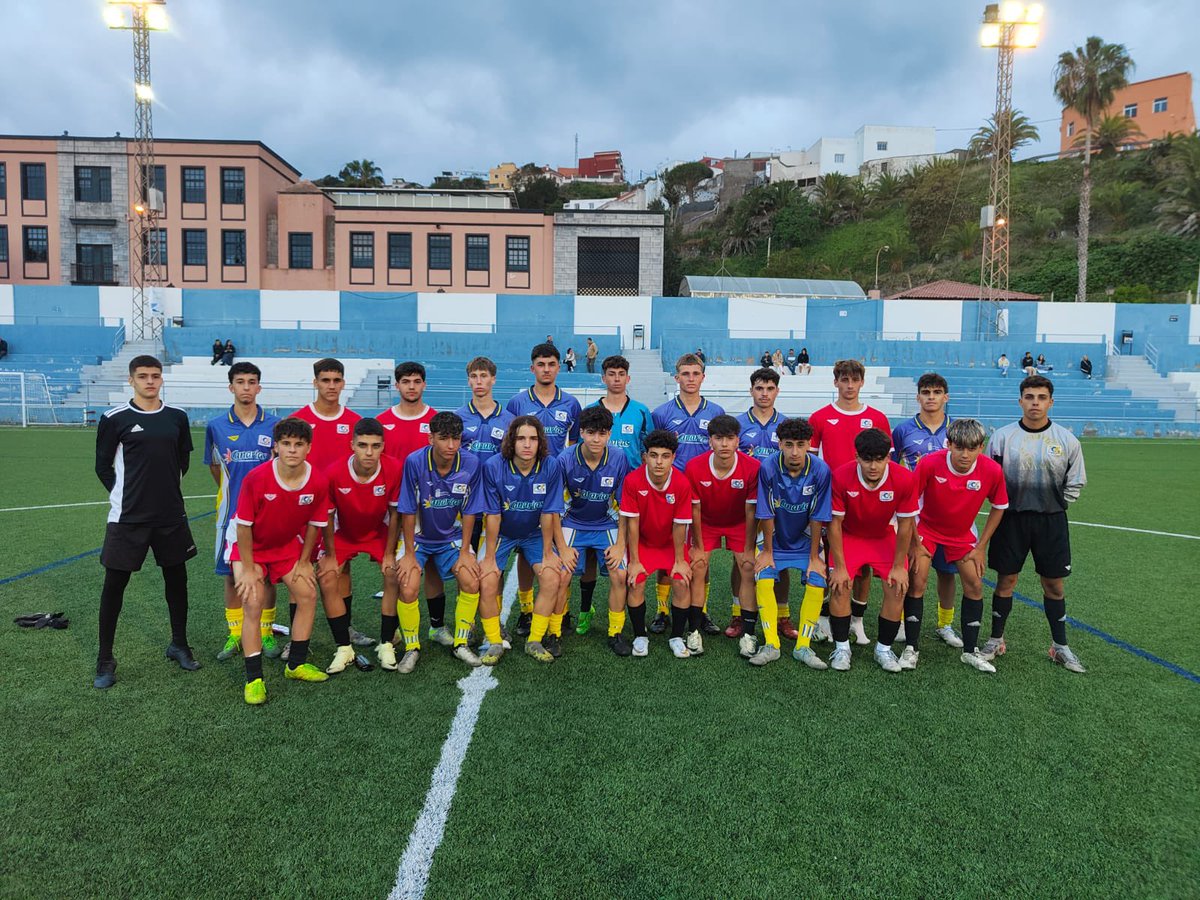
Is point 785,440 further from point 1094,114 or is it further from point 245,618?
point 1094,114

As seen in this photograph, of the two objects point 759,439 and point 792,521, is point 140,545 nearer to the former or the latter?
point 792,521

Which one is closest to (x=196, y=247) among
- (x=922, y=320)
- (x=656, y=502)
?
(x=922, y=320)

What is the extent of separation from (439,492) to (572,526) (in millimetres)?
1040

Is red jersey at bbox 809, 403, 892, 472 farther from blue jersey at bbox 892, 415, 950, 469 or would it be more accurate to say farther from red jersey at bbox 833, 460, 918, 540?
red jersey at bbox 833, 460, 918, 540

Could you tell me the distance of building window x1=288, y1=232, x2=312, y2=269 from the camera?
3681 cm

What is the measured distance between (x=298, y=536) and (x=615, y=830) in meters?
2.62

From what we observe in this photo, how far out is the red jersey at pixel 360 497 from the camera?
4.63m

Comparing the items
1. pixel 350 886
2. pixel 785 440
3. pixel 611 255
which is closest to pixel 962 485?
pixel 785 440

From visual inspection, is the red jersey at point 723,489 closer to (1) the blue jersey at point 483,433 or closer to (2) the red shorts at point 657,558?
(2) the red shorts at point 657,558

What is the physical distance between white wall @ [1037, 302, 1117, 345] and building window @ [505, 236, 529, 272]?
22291 mm

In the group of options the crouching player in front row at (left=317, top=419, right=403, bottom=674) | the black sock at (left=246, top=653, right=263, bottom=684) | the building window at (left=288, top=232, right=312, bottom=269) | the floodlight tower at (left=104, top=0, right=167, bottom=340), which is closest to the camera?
the black sock at (left=246, top=653, right=263, bottom=684)

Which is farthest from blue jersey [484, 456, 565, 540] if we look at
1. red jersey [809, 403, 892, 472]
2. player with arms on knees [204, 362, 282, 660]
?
red jersey [809, 403, 892, 472]

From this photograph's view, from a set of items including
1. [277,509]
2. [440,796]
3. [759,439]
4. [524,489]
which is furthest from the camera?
A: [759,439]

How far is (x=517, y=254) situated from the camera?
3572 cm
